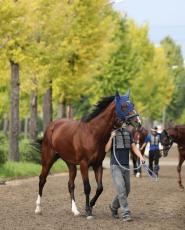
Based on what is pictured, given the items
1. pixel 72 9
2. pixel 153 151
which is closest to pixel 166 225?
pixel 153 151

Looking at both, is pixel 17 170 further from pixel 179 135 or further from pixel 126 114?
pixel 126 114

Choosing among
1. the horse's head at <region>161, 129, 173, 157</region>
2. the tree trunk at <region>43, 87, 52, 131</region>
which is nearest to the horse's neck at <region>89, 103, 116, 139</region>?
the horse's head at <region>161, 129, 173, 157</region>

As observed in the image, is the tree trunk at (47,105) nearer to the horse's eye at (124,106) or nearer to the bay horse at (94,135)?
the bay horse at (94,135)

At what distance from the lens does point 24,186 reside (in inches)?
836

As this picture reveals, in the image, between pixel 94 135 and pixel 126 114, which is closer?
pixel 126 114

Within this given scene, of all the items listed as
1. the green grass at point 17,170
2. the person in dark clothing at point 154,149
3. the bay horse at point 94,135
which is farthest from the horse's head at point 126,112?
the person in dark clothing at point 154,149

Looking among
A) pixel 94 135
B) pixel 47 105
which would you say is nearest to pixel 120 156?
pixel 94 135

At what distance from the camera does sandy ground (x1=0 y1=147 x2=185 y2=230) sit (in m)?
12.5

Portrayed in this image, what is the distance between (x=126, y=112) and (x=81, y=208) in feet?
9.93

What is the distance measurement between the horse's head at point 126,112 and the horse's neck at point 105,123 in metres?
0.30

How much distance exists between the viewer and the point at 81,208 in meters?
15.2

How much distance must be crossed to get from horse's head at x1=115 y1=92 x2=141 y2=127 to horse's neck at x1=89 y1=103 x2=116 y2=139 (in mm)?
299

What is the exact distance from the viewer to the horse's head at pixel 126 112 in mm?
12945

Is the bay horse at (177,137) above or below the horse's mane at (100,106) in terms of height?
below
